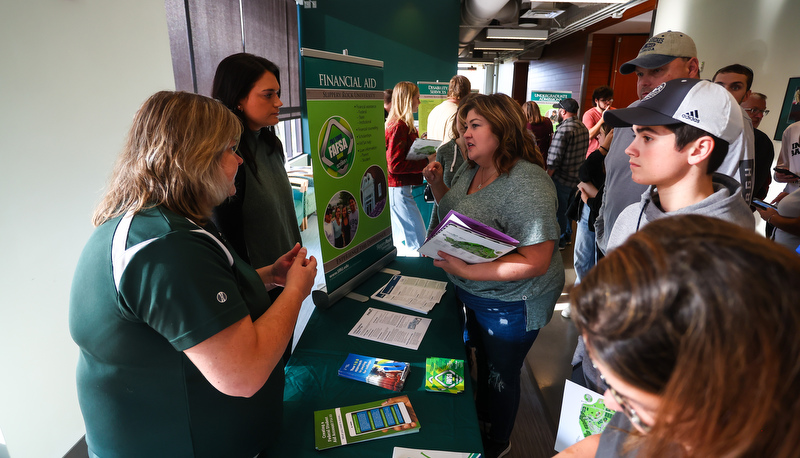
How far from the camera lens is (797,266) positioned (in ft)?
1.37

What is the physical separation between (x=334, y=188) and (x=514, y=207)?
78 centimetres

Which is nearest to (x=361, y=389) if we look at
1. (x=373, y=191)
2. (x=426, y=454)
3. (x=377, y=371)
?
(x=377, y=371)

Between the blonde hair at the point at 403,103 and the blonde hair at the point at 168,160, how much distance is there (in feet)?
9.50

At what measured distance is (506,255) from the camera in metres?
1.48

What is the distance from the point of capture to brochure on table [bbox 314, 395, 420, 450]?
1063 millimetres

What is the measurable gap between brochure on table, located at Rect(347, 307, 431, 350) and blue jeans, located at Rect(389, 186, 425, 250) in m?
2.35

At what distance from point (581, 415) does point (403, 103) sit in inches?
125

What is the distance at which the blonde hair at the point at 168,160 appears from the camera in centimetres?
85

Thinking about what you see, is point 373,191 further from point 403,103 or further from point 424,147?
point 403,103

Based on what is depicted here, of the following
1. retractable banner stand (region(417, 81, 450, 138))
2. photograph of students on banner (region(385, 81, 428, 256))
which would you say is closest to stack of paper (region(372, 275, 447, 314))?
photograph of students on banner (region(385, 81, 428, 256))

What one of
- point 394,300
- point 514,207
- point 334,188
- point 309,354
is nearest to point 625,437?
point 514,207

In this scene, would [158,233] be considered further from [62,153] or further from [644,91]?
[644,91]

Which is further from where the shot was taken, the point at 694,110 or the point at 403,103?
the point at 403,103

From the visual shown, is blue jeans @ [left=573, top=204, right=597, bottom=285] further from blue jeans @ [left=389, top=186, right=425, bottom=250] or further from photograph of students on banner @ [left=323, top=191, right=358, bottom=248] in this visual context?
photograph of students on banner @ [left=323, top=191, right=358, bottom=248]
